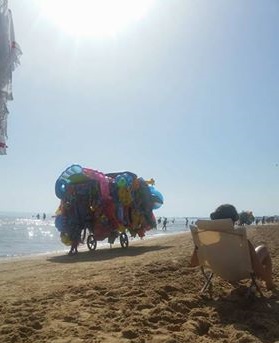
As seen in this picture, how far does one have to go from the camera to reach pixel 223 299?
5223 millimetres

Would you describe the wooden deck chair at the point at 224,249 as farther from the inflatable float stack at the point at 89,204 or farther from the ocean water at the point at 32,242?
the ocean water at the point at 32,242

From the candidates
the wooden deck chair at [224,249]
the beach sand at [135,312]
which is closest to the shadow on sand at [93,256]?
the beach sand at [135,312]

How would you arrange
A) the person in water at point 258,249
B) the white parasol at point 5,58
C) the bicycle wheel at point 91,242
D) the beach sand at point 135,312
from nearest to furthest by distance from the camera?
the beach sand at point 135,312 → the white parasol at point 5,58 → the person in water at point 258,249 → the bicycle wheel at point 91,242

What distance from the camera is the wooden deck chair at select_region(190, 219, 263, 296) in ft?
16.8

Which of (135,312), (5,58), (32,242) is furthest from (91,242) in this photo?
(32,242)

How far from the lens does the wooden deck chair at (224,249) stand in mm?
5105

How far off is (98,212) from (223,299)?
9.70 m

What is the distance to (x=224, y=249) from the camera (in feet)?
17.3

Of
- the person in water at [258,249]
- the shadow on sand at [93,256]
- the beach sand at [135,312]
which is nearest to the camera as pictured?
the beach sand at [135,312]

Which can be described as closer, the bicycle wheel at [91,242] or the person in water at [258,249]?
the person in water at [258,249]

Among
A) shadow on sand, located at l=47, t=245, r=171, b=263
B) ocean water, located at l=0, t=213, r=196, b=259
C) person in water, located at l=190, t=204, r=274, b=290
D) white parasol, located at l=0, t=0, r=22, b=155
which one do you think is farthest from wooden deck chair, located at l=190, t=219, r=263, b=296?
ocean water, located at l=0, t=213, r=196, b=259

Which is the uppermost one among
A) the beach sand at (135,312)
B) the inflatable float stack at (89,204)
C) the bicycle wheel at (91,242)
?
the inflatable float stack at (89,204)

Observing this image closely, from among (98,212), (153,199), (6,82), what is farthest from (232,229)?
(153,199)

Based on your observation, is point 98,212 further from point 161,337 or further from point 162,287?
point 161,337
